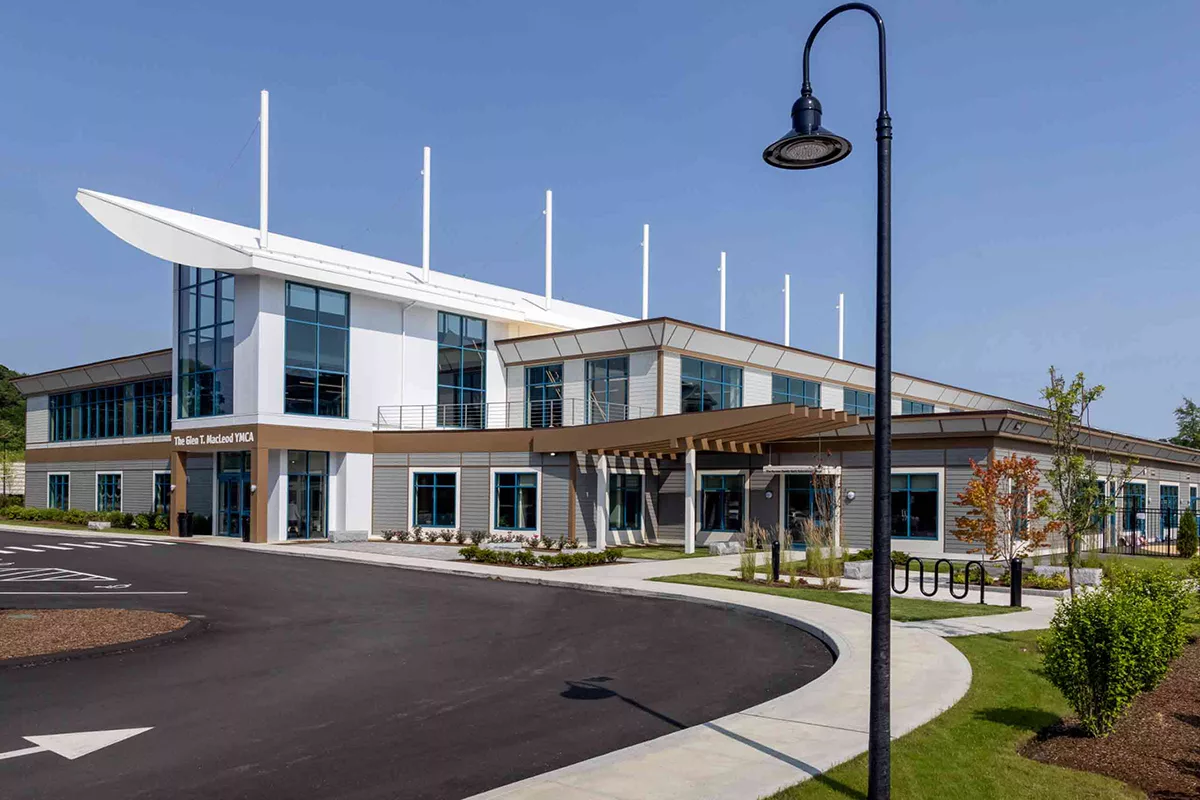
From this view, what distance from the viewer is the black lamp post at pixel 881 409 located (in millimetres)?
6492

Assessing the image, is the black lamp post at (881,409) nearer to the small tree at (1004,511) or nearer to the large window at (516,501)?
the small tree at (1004,511)

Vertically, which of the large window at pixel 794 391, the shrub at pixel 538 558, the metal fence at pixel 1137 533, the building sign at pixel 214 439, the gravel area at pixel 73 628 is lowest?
the metal fence at pixel 1137 533

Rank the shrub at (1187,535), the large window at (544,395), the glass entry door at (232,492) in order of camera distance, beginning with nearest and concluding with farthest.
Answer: the shrub at (1187,535) → the glass entry door at (232,492) → the large window at (544,395)

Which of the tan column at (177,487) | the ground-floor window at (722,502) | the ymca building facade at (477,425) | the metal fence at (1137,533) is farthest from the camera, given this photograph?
the tan column at (177,487)

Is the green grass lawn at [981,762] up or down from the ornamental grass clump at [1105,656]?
down

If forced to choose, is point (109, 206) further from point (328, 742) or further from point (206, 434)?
point (328, 742)

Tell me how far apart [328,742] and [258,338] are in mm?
27856

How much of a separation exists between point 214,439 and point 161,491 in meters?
10.1

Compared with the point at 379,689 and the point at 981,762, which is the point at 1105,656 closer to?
the point at 981,762

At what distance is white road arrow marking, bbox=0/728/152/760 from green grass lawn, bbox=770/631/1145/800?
238 inches

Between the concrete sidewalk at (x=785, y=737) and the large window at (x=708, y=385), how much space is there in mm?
20400

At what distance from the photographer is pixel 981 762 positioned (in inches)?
301

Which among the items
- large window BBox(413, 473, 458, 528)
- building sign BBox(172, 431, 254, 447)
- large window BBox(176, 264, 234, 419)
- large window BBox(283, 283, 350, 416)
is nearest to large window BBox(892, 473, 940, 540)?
large window BBox(413, 473, 458, 528)

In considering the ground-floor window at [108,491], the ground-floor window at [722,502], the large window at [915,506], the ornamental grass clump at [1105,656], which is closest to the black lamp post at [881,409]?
the ornamental grass clump at [1105,656]
